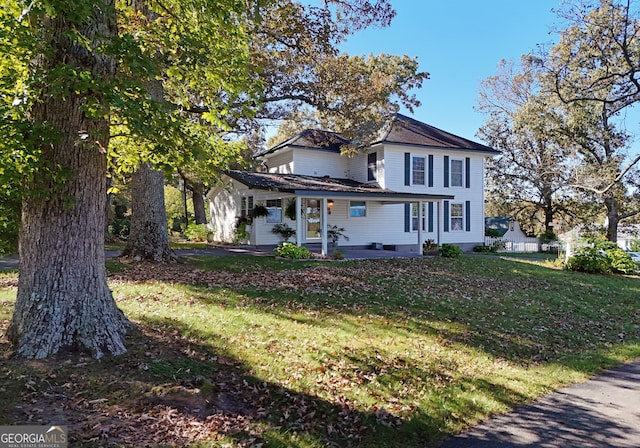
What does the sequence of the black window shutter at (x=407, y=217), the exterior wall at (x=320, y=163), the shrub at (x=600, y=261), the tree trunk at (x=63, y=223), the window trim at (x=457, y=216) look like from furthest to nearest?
the window trim at (x=457, y=216), the black window shutter at (x=407, y=217), the exterior wall at (x=320, y=163), the shrub at (x=600, y=261), the tree trunk at (x=63, y=223)

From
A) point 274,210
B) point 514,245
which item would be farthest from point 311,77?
point 514,245

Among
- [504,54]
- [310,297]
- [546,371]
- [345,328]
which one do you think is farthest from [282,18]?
[504,54]

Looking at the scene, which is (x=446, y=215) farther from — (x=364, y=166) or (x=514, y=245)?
(x=514, y=245)

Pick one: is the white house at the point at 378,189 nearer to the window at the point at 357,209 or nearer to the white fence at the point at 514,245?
the window at the point at 357,209

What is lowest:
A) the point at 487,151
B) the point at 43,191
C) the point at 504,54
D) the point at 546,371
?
the point at 546,371

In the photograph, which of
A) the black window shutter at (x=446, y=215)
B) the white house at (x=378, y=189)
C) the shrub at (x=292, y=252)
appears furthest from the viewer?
the black window shutter at (x=446, y=215)

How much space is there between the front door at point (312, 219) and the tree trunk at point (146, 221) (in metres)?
Result: 8.58

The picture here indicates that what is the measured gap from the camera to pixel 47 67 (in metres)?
4.06

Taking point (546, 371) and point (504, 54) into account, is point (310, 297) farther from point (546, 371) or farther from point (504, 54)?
point (504, 54)

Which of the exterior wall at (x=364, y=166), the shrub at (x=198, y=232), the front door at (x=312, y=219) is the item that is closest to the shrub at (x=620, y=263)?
the exterior wall at (x=364, y=166)

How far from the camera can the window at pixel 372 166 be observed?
2078 cm

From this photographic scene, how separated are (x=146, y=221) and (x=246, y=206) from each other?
835 cm

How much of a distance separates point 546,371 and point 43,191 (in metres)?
6.61

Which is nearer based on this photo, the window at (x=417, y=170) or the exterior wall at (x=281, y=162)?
the exterior wall at (x=281, y=162)
